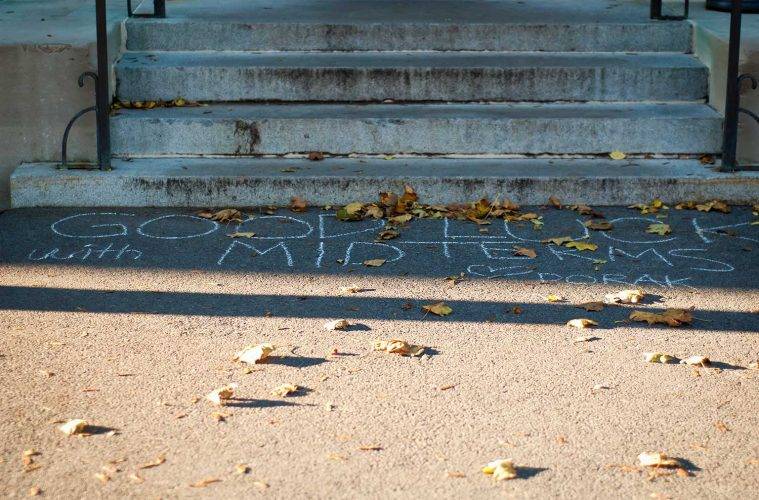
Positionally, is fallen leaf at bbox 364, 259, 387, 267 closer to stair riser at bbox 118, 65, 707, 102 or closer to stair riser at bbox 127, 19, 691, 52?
stair riser at bbox 118, 65, 707, 102

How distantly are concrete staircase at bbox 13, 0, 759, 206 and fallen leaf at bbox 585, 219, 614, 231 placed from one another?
385 mm

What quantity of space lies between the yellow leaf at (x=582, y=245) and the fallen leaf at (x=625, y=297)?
75cm

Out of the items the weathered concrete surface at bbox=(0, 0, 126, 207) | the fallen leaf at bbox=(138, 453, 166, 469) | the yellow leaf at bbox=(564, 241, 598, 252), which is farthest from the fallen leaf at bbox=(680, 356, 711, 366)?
the weathered concrete surface at bbox=(0, 0, 126, 207)

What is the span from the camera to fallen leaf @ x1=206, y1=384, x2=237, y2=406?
399 cm

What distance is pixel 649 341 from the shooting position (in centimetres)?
463

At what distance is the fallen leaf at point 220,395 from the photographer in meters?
3.99

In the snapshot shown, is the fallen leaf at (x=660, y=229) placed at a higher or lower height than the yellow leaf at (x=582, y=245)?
higher

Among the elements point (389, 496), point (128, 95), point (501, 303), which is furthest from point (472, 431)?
point (128, 95)

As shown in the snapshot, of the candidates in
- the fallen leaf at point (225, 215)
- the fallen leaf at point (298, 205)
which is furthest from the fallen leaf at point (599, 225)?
the fallen leaf at point (225, 215)

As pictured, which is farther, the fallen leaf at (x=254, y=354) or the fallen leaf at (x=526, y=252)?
the fallen leaf at (x=526, y=252)

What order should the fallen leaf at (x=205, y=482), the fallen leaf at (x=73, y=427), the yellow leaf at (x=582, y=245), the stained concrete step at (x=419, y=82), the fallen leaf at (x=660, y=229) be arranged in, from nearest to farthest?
the fallen leaf at (x=205, y=482), the fallen leaf at (x=73, y=427), the yellow leaf at (x=582, y=245), the fallen leaf at (x=660, y=229), the stained concrete step at (x=419, y=82)

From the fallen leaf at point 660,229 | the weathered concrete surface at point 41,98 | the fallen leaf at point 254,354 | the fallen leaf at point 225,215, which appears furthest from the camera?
the weathered concrete surface at point 41,98

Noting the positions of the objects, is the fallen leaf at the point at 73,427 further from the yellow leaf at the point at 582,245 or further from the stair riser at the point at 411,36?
the stair riser at the point at 411,36

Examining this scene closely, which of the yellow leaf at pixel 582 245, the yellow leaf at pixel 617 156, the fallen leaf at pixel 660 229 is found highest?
the yellow leaf at pixel 617 156
